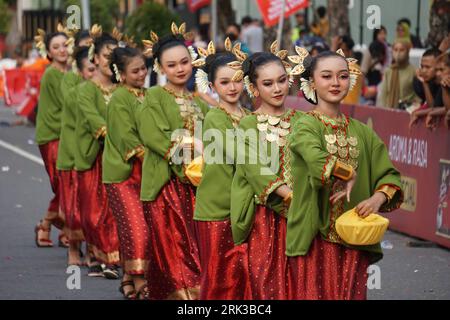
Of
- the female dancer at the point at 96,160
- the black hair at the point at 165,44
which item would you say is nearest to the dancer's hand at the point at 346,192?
the black hair at the point at 165,44

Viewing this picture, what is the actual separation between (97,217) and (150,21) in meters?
15.0

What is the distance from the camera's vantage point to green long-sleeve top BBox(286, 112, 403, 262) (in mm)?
7637

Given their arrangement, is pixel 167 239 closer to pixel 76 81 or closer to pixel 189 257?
pixel 189 257

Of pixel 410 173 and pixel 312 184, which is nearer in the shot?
pixel 312 184

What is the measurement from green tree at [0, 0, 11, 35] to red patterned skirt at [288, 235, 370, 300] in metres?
51.3

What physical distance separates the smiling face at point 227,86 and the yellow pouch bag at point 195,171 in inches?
16.7

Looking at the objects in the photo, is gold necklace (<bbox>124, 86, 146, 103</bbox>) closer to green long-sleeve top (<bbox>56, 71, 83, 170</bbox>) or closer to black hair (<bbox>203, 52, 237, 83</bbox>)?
black hair (<bbox>203, 52, 237, 83</bbox>)

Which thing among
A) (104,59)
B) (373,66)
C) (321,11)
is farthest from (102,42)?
(321,11)

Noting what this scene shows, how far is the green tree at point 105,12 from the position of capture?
4012 centimetres
